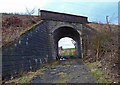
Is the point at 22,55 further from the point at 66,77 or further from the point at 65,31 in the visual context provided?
the point at 65,31

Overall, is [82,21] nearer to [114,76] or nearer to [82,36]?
[82,36]

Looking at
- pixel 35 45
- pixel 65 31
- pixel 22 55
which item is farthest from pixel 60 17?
pixel 22 55

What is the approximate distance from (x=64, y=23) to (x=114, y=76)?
847 centimetres

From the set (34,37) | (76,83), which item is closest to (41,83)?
(76,83)

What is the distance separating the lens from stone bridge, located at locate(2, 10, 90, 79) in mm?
5164

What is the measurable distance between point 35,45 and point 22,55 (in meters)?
1.75

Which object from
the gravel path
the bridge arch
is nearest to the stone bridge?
the bridge arch

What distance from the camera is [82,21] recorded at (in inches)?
508

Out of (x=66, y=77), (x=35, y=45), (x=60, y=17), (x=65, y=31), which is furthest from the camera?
(x=65, y=31)

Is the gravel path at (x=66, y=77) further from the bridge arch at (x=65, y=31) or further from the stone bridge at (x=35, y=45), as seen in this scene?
the bridge arch at (x=65, y=31)

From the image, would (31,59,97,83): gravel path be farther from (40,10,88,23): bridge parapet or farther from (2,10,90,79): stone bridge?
(40,10,88,23): bridge parapet

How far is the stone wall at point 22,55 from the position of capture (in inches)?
196

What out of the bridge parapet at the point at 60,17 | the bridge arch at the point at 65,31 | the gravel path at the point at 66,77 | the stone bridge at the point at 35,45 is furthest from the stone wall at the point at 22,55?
the bridge parapet at the point at 60,17

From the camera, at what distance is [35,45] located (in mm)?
A: 7719
